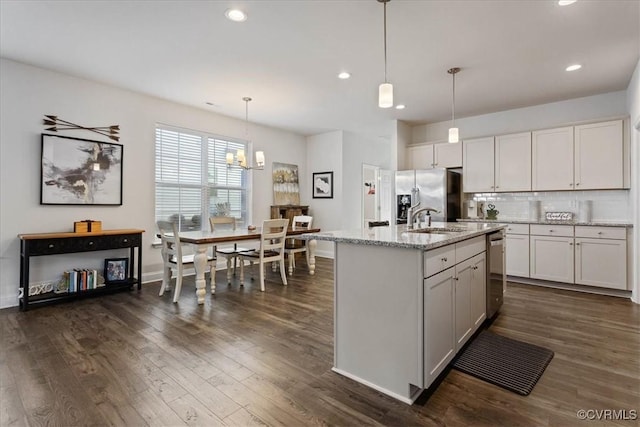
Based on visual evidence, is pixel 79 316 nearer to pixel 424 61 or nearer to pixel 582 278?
pixel 424 61

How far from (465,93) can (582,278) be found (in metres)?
2.85

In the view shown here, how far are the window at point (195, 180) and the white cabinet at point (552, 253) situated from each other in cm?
469

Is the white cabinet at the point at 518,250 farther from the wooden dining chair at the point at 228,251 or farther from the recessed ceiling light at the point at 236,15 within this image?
the recessed ceiling light at the point at 236,15

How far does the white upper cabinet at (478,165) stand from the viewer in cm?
495

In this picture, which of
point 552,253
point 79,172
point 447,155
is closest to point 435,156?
point 447,155

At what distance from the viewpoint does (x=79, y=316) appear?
3188 mm

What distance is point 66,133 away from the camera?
385 cm

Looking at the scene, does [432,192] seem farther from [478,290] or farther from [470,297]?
[470,297]

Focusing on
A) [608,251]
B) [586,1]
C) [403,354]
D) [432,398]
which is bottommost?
[432,398]

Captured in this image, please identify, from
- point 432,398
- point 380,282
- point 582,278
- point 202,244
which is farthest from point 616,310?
point 202,244

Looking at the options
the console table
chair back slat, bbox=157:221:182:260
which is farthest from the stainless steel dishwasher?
the console table

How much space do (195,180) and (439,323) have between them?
4.49 m

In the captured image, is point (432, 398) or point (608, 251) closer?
point (432, 398)

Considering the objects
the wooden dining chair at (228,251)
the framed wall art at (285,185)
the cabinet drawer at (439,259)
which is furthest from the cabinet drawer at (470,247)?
the framed wall art at (285,185)
